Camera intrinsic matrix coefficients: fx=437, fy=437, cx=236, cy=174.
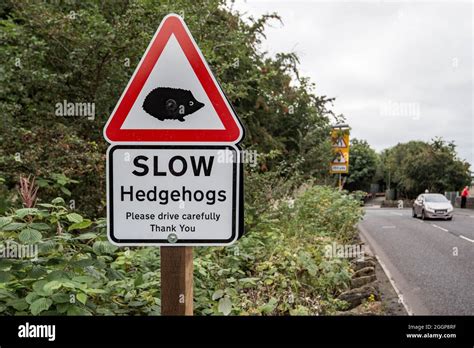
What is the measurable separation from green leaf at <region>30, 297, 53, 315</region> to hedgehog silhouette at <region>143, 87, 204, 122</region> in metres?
0.86

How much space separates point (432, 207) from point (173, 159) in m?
1.92

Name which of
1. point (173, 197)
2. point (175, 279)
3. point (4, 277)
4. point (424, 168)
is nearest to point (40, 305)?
point (4, 277)

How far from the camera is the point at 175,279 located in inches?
58.4

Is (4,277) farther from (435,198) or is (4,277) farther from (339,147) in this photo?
(339,147)

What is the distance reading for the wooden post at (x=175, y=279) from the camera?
148 cm

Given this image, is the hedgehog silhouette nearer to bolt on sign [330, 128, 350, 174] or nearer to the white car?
Result: the white car

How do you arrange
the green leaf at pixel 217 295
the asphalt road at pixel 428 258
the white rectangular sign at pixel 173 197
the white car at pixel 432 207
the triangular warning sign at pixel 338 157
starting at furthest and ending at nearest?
the triangular warning sign at pixel 338 157
the asphalt road at pixel 428 258
the white car at pixel 432 207
the green leaf at pixel 217 295
the white rectangular sign at pixel 173 197

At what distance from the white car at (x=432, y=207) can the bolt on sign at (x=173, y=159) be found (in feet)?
4.97

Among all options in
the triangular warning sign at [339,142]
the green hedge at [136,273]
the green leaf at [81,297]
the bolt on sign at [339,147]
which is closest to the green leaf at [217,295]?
the green hedge at [136,273]

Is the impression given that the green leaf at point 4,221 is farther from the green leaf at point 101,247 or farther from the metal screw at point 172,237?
the metal screw at point 172,237

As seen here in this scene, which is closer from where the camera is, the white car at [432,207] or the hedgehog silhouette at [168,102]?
the hedgehog silhouette at [168,102]

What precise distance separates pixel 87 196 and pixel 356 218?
3.69 metres

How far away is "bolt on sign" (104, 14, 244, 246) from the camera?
56.2 inches
